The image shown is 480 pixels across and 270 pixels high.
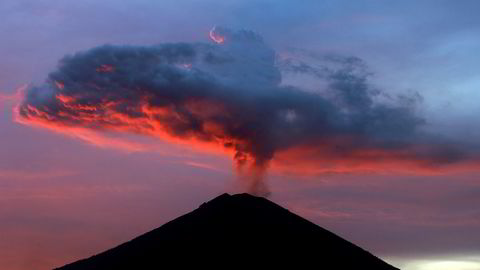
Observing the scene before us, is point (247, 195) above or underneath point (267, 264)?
above

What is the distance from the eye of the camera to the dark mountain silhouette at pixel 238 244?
57594 mm

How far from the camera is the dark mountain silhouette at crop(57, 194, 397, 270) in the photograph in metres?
57.6

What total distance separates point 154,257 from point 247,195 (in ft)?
37.8

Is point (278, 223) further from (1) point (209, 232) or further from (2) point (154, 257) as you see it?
(2) point (154, 257)

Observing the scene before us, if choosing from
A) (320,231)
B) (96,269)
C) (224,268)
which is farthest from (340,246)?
(96,269)

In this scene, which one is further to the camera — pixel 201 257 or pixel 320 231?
pixel 320 231

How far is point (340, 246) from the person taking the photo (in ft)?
207

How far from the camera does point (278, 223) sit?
2525 inches

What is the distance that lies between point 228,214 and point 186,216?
152 inches

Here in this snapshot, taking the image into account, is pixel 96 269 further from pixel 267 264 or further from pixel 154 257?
pixel 267 264

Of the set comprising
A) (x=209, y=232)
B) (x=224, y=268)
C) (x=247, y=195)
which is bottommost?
(x=224, y=268)

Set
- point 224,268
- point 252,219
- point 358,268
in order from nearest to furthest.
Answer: point 224,268 → point 358,268 → point 252,219

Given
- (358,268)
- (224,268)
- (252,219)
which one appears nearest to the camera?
(224,268)

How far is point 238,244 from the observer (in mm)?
59375
